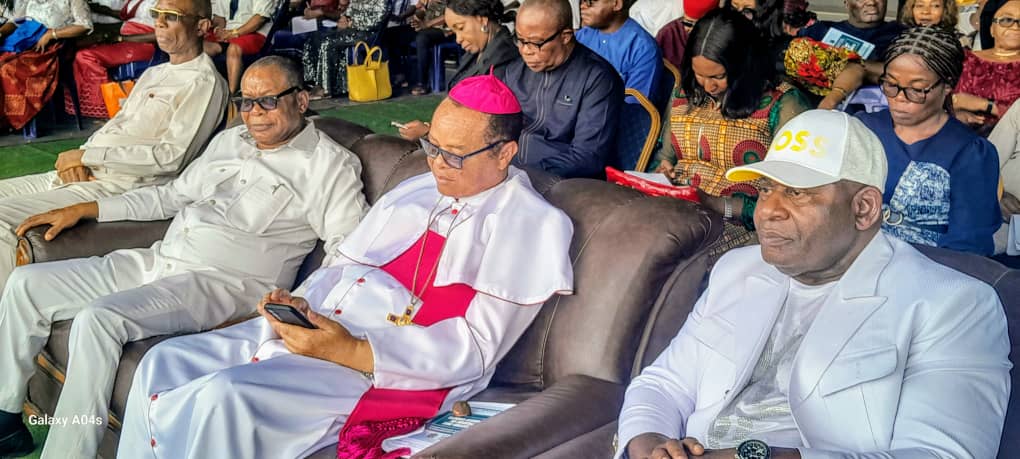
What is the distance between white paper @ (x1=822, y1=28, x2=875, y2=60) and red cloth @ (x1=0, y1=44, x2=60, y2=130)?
5.78 meters

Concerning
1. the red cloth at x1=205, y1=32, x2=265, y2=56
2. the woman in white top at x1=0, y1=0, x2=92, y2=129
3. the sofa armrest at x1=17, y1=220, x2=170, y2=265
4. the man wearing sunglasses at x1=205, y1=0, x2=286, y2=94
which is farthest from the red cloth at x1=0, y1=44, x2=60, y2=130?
the sofa armrest at x1=17, y1=220, x2=170, y2=265

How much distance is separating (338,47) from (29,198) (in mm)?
5561

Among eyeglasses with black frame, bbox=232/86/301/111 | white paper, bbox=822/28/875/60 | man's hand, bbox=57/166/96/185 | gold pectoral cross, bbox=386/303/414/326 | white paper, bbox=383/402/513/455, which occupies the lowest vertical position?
man's hand, bbox=57/166/96/185

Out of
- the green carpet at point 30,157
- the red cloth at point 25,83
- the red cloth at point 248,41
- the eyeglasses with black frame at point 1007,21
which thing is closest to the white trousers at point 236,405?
the eyeglasses with black frame at point 1007,21

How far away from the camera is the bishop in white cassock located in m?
2.40

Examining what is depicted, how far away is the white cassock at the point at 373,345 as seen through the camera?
2395 mm

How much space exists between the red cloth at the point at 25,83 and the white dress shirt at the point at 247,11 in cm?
177

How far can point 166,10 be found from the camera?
411 cm

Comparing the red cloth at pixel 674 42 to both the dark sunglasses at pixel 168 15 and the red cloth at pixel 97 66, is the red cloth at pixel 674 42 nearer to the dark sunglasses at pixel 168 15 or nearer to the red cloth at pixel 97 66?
the dark sunglasses at pixel 168 15

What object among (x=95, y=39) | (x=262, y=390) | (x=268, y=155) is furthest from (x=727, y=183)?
(x=95, y=39)

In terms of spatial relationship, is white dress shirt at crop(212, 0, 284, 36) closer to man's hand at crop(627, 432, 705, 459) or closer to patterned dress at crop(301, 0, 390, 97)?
patterned dress at crop(301, 0, 390, 97)

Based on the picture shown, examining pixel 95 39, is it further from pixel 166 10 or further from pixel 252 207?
pixel 252 207

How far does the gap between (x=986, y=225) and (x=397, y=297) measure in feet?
5.61

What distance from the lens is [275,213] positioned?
3.35m
